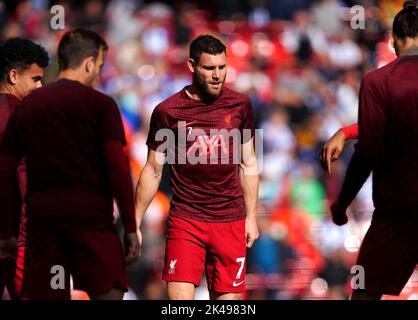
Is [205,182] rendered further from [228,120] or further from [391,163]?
[391,163]

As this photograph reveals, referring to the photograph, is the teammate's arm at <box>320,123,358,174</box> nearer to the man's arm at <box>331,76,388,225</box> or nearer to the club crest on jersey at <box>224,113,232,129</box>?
the man's arm at <box>331,76,388,225</box>

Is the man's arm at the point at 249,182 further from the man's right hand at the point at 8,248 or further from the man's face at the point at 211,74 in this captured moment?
the man's right hand at the point at 8,248

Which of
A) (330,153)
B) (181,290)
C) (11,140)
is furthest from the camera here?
(181,290)

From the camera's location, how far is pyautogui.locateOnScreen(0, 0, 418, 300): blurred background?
1148 cm

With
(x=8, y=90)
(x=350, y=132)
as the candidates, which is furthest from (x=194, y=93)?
(x=8, y=90)

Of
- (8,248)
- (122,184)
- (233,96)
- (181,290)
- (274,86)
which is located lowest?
(181,290)

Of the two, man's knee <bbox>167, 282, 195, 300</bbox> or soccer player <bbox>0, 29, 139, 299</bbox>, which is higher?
soccer player <bbox>0, 29, 139, 299</bbox>

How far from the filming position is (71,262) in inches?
237

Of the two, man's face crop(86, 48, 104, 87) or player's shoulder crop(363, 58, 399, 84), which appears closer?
man's face crop(86, 48, 104, 87)

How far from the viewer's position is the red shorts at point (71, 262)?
233 inches

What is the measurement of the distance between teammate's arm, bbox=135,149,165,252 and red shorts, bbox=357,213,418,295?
6.13ft

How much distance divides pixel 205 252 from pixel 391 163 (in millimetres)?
1743

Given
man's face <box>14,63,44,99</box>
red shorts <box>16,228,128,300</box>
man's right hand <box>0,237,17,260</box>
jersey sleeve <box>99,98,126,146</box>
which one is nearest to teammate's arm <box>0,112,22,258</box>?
man's right hand <box>0,237,17,260</box>

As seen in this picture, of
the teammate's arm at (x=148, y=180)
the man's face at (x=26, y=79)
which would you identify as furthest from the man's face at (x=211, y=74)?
the man's face at (x=26, y=79)
